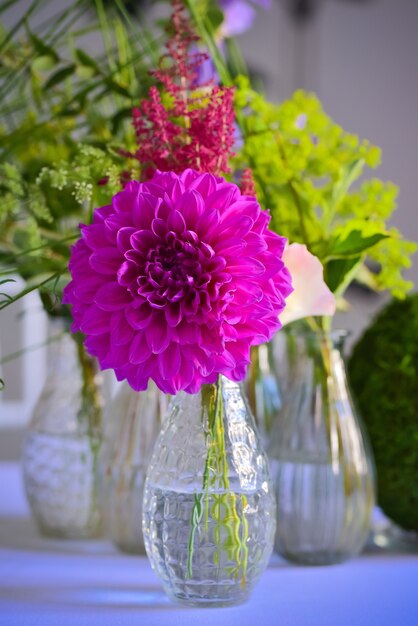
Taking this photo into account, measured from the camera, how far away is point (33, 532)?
30.2 inches

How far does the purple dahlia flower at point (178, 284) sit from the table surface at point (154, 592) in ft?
0.56

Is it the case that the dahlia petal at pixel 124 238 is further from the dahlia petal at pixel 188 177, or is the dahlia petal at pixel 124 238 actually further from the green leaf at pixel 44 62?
the green leaf at pixel 44 62

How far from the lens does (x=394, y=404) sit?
0.69 m

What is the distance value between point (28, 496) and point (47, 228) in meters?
0.24

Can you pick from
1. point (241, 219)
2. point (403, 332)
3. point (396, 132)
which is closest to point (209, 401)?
point (241, 219)

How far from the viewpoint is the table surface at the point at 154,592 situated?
1.75 feet

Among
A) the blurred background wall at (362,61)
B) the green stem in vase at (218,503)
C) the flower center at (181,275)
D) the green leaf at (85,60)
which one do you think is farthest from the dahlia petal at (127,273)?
the blurred background wall at (362,61)

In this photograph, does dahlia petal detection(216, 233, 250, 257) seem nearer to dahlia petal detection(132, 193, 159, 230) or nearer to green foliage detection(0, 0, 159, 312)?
dahlia petal detection(132, 193, 159, 230)

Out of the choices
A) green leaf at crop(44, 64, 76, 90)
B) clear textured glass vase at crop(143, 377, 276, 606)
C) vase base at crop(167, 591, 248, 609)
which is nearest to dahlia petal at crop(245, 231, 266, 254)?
clear textured glass vase at crop(143, 377, 276, 606)

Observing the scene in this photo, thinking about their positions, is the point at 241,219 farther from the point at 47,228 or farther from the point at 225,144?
the point at 47,228

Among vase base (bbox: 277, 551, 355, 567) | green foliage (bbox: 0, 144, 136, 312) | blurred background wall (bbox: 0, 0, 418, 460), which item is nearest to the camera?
green foliage (bbox: 0, 144, 136, 312)

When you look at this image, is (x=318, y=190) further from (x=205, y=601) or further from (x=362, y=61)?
(x=362, y=61)

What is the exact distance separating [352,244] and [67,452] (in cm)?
31

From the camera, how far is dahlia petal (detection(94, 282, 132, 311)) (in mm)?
459
